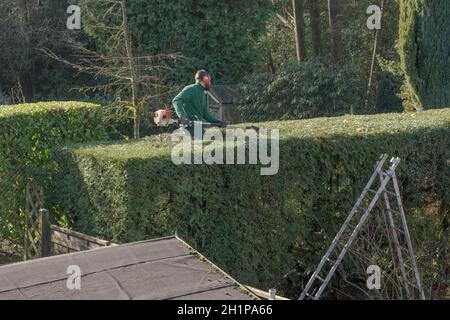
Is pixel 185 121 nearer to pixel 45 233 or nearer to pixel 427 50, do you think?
pixel 45 233

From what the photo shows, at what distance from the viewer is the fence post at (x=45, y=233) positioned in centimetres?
971

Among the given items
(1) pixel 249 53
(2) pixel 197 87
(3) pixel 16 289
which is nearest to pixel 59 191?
(2) pixel 197 87

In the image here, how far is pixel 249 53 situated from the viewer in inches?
1013

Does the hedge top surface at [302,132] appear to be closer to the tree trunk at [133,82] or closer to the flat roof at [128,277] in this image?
the flat roof at [128,277]

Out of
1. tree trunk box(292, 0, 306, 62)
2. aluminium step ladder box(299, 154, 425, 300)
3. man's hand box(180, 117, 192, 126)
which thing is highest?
tree trunk box(292, 0, 306, 62)

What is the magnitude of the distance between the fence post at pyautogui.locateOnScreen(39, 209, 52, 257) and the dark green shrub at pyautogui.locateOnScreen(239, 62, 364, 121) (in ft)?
46.1

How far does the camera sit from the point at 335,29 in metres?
28.8

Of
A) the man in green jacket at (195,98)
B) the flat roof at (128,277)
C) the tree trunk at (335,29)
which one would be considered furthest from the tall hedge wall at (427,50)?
the flat roof at (128,277)

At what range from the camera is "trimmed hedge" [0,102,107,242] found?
11.1 metres

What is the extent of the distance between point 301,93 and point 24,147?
42.9ft

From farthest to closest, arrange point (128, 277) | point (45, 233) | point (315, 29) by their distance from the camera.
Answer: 1. point (315, 29)
2. point (45, 233)
3. point (128, 277)

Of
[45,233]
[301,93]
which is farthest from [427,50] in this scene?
[45,233]

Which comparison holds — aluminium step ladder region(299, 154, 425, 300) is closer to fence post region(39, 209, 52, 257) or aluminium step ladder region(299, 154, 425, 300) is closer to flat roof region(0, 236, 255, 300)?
fence post region(39, 209, 52, 257)

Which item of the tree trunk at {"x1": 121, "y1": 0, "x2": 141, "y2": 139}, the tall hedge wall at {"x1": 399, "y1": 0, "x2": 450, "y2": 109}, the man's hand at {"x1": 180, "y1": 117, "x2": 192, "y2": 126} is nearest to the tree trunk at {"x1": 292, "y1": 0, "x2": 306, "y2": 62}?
the tall hedge wall at {"x1": 399, "y1": 0, "x2": 450, "y2": 109}
